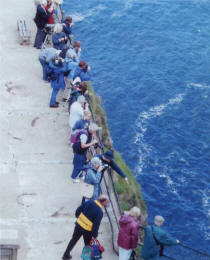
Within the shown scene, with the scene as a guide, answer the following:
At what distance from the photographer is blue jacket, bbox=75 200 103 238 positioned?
12469mm

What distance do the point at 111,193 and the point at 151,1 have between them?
83.7ft

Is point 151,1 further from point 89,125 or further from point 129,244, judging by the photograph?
point 129,244

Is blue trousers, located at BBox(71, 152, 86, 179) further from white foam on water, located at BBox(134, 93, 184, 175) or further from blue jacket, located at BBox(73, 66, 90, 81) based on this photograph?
white foam on water, located at BBox(134, 93, 184, 175)

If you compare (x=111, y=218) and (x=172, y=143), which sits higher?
(x=111, y=218)

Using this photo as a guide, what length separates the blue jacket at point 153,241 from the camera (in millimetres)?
12195

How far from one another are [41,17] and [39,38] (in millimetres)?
846

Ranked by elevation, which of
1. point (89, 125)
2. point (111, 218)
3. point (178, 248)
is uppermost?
point (89, 125)

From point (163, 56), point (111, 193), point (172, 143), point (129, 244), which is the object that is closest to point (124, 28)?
point (163, 56)

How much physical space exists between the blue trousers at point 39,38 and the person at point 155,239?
10646 millimetres

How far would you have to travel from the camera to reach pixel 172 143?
87.8ft

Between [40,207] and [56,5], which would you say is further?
[56,5]

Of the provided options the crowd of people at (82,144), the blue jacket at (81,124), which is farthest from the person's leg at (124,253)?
the blue jacket at (81,124)

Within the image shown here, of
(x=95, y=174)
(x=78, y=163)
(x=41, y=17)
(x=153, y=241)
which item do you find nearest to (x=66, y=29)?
(x=41, y=17)

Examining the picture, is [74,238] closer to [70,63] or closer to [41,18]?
[70,63]
